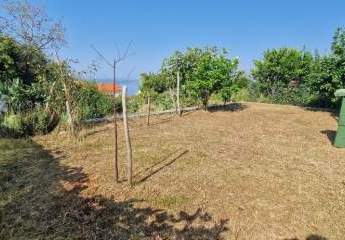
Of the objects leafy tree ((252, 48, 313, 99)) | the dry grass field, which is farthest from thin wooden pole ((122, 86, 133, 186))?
leafy tree ((252, 48, 313, 99))

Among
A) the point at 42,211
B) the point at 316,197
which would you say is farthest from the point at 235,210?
the point at 42,211

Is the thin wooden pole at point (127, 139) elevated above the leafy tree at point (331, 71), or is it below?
below

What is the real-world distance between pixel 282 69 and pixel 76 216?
1690 centimetres

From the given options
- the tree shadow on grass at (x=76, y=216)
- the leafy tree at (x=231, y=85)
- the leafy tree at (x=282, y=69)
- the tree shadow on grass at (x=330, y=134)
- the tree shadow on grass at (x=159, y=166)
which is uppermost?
the leafy tree at (x=282, y=69)

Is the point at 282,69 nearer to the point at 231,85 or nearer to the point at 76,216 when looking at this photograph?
the point at 231,85

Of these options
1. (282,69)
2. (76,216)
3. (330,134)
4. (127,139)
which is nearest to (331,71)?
(330,134)

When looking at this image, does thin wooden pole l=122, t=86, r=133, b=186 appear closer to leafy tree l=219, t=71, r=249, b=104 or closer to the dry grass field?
the dry grass field

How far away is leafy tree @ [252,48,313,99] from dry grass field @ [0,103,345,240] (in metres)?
10.5

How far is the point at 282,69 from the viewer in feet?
62.0

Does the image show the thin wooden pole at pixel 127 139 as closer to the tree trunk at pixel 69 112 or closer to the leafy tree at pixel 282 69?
the tree trunk at pixel 69 112

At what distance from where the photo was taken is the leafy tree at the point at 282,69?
1886 cm

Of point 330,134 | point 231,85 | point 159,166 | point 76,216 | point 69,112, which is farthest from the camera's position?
point 231,85

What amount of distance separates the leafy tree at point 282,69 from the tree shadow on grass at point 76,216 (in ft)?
51.6

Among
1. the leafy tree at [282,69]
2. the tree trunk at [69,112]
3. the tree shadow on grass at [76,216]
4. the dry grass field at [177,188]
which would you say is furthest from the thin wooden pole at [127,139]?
the leafy tree at [282,69]
